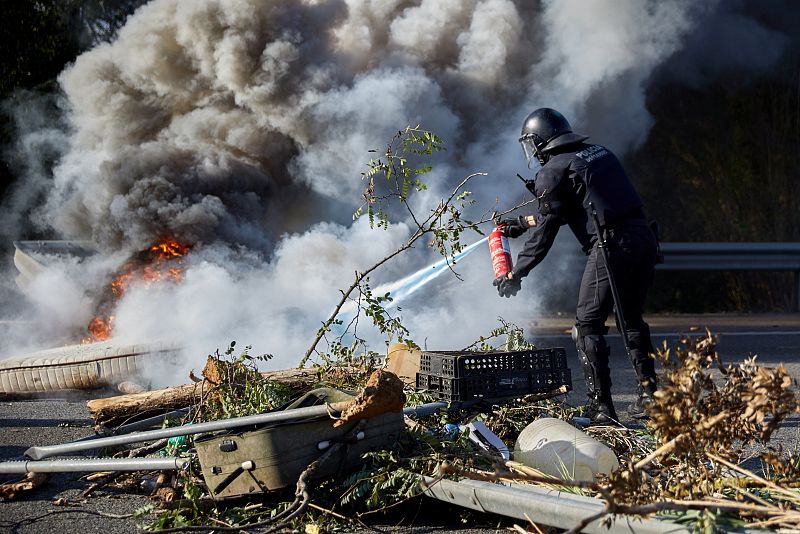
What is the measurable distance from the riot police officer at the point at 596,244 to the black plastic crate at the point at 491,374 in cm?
52

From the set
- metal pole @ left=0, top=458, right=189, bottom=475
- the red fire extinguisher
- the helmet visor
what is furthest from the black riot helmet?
metal pole @ left=0, top=458, right=189, bottom=475

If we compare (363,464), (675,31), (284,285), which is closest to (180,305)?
(284,285)

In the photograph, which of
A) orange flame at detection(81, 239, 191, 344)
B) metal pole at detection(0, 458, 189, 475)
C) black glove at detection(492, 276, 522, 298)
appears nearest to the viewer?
metal pole at detection(0, 458, 189, 475)

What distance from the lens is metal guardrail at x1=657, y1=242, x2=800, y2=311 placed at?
35.5 feet

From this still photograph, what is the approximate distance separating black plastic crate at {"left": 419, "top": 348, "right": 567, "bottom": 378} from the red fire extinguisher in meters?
0.99

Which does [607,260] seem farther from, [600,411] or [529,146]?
[529,146]

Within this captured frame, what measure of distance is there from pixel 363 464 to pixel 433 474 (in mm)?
320

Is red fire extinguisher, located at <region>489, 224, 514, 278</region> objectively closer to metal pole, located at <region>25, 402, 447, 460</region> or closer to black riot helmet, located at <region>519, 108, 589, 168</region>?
black riot helmet, located at <region>519, 108, 589, 168</region>

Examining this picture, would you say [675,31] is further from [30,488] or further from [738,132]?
[30,488]

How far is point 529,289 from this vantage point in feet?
30.3

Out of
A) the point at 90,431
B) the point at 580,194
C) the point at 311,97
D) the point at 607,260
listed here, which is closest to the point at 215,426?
the point at 90,431

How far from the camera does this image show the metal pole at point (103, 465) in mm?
3725

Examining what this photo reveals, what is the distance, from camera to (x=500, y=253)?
18.4 ft

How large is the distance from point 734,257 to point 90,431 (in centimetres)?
828
